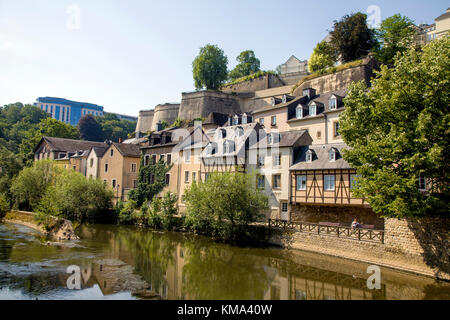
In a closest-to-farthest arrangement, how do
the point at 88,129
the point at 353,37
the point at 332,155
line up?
the point at 332,155 → the point at 353,37 → the point at 88,129

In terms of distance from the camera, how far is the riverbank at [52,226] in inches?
938

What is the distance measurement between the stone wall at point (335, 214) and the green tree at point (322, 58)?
24.8 metres

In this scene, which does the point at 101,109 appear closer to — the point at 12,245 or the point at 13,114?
the point at 13,114

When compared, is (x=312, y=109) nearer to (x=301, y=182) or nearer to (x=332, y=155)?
(x=332, y=155)

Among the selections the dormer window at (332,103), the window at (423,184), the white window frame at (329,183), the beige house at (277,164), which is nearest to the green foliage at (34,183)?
the beige house at (277,164)

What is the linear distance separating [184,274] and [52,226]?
1457cm

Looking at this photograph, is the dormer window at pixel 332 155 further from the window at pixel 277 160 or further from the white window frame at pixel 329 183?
the window at pixel 277 160

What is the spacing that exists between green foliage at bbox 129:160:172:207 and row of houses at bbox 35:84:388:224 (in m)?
0.67

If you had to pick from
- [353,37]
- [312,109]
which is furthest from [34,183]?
[353,37]

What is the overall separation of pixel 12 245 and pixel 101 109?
14613 cm

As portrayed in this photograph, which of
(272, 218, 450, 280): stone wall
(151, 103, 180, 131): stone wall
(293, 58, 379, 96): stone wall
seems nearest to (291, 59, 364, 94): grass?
(293, 58, 379, 96): stone wall

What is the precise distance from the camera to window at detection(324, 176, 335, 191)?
2119 cm

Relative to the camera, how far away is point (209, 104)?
172ft

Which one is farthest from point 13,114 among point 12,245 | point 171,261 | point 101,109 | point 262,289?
point 262,289
